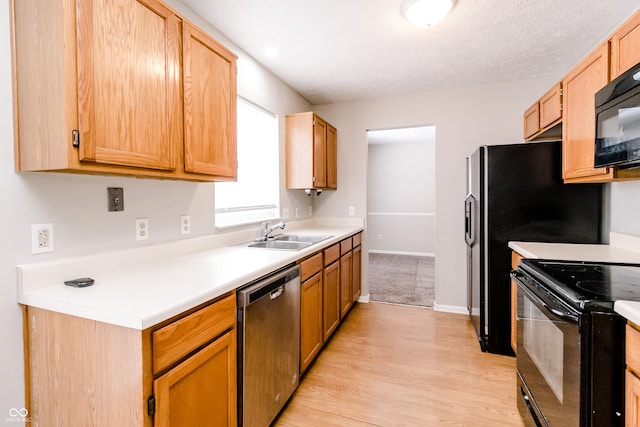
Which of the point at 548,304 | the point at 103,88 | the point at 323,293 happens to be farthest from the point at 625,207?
the point at 103,88

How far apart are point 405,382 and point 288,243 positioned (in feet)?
4.28

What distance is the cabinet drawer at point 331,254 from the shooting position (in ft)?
8.02

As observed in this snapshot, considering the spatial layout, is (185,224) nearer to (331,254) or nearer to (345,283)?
(331,254)

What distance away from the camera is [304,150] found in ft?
10.1

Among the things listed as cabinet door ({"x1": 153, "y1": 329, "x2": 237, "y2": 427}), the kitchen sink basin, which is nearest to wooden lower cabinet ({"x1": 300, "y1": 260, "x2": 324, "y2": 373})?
the kitchen sink basin

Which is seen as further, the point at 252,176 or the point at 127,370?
the point at 252,176

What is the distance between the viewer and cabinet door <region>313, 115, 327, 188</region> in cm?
311

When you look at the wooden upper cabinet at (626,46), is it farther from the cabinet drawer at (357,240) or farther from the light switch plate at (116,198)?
the light switch plate at (116,198)

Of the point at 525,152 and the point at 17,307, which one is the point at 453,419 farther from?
the point at 17,307

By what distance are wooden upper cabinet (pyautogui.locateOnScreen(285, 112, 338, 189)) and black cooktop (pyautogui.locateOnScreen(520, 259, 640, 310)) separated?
199cm

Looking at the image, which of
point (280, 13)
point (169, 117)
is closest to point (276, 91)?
point (280, 13)

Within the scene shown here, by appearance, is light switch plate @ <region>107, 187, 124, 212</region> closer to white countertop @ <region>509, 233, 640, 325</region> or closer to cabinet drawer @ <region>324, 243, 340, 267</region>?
cabinet drawer @ <region>324, 243, 340, 267</region>

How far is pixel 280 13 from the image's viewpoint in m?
1.98

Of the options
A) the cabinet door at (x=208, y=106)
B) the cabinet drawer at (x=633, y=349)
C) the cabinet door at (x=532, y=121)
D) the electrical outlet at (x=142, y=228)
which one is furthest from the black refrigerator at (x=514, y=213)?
the electrical outlet at (x=142, y=228)
